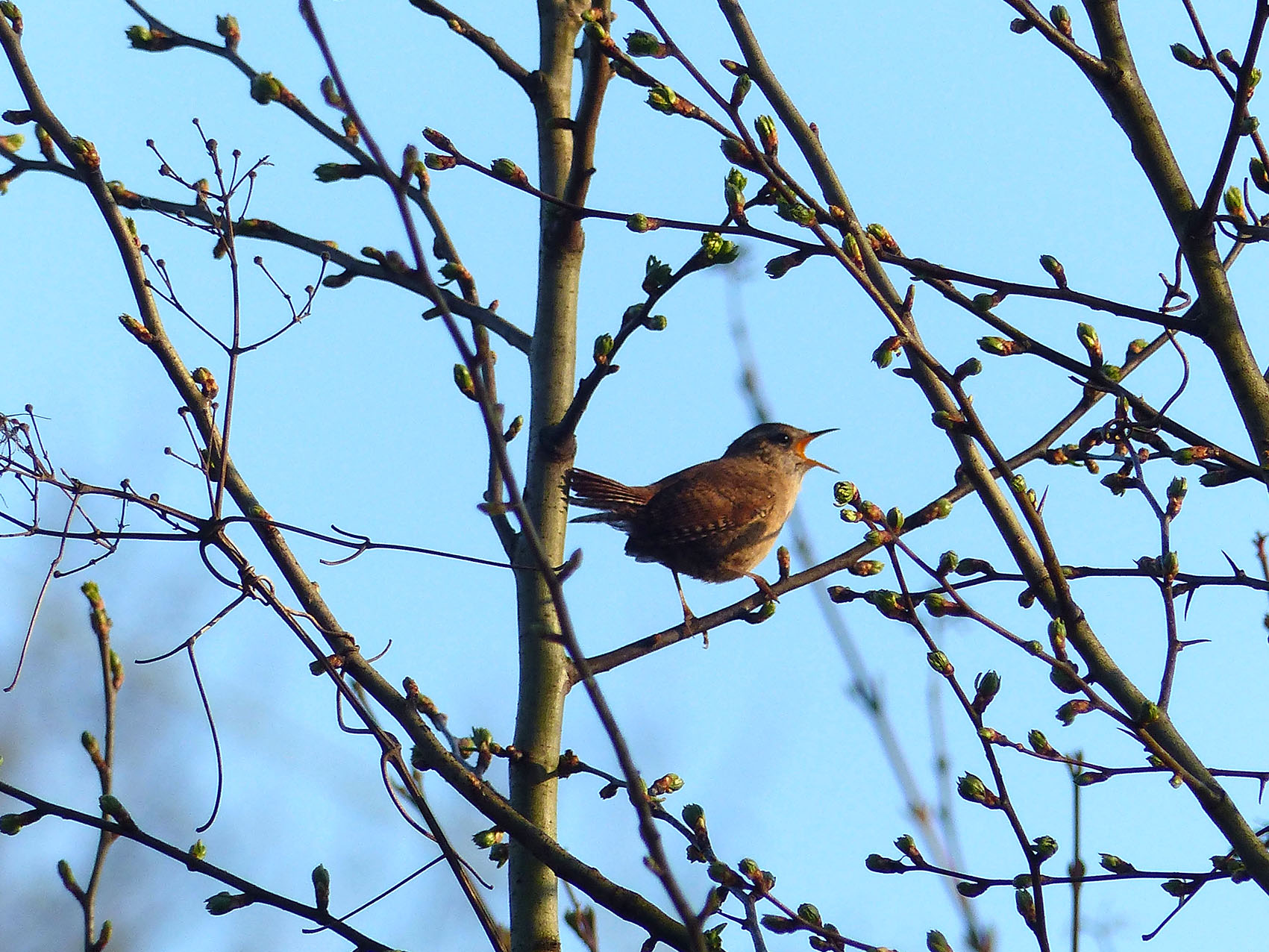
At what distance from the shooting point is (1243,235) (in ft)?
9.16

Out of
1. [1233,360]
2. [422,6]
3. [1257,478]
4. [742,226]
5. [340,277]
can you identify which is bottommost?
[1257,478]

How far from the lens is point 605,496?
17.7 feet


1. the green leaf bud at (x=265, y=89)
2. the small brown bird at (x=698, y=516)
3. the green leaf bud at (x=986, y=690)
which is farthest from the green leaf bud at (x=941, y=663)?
the small brown bird at (x=698, y=516)

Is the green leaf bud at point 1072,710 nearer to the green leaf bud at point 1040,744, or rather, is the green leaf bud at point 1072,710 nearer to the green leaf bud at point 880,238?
the green leaf bud at point 1040,744

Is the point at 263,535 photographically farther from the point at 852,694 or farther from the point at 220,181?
the point at 852,694

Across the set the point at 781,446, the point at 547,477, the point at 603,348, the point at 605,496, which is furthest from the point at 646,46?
the point at 781,446

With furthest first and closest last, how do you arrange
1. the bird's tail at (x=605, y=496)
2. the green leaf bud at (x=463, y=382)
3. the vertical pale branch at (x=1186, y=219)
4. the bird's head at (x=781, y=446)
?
the bird's head at (x=781, y=446) → the bird's tail at (x=605, y=496) → the green leaf bud at (x=463, y=382) → the vertical pale branch at (x=1186, y=219)

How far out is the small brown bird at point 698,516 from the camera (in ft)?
17.9

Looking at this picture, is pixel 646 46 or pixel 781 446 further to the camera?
pixel 781 446

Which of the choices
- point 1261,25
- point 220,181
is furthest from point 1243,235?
point 220,181

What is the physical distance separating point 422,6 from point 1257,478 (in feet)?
7.87

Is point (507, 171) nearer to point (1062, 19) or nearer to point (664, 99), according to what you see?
point (664, 99)

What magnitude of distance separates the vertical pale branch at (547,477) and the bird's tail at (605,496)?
1.83 meters

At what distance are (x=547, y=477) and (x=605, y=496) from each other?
2.07m
